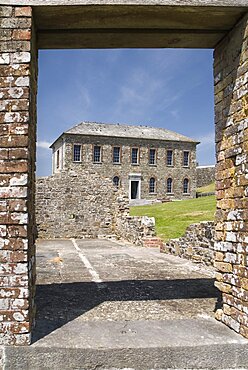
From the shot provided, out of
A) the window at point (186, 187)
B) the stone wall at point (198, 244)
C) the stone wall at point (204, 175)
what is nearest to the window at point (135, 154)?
the window at point (186, 187)

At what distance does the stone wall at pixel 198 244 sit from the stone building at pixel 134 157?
1236 inches

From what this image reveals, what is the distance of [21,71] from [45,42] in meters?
0.96

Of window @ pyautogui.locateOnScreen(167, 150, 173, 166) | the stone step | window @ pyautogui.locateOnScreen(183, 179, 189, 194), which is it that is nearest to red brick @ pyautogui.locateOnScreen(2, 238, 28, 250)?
the stone step

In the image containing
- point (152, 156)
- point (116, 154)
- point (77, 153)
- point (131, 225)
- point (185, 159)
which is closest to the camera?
point (131, 225)

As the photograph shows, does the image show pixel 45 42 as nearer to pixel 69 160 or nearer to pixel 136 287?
pixel 136 287

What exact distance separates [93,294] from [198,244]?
4.06 m

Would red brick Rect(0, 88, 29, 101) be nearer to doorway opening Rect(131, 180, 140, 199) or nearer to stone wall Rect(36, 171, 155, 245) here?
stone wall Rect(36, 171, 155, 245)

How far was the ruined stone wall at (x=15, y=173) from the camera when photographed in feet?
10.7

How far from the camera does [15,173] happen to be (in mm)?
3340

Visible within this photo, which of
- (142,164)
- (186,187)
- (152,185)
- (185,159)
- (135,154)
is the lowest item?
(186,187)

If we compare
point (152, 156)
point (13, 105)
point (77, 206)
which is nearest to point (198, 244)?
point (13, 105)

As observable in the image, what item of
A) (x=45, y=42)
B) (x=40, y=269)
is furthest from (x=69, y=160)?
(x=45, y=42)

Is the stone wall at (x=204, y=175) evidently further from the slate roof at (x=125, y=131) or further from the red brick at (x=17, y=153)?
the red brick at (x=17, y=153)

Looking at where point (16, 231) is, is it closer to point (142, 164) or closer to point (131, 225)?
point (131, 225)
